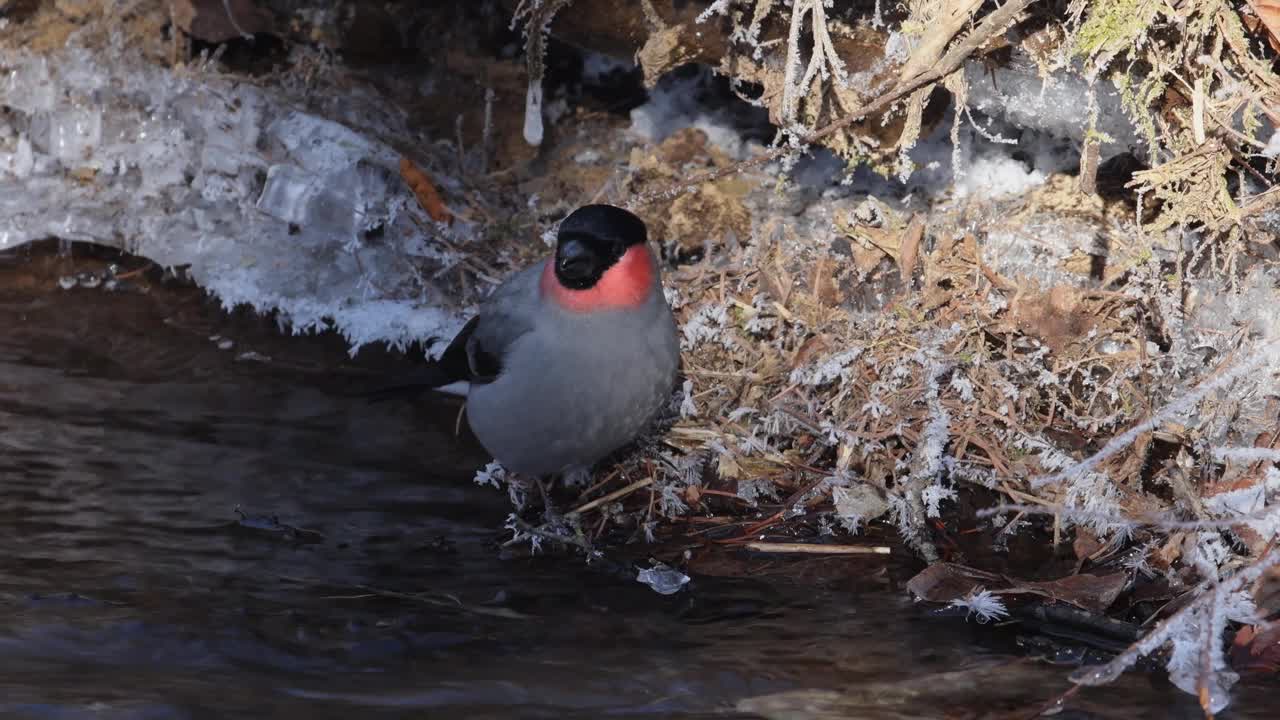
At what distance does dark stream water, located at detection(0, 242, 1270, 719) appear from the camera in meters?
2.77

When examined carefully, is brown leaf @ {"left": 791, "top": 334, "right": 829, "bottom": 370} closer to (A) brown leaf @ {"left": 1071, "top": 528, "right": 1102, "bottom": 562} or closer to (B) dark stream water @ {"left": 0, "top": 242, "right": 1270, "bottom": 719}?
(B) dark stream water @ {"left": 0, "top": 242, "right": 1270, "bottom": 719}

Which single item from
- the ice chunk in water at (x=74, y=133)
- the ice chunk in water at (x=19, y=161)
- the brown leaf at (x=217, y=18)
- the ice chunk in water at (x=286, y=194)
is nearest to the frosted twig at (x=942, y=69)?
the ice chunk in water at (x=286, y=194)

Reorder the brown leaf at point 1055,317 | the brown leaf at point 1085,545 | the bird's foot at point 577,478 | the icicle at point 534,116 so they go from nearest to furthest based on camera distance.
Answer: the brown leaf at point 1085,545 < the brown leaf at point 1055,317 < the bird's foot at point 577,478 < the icicle at point 534,116

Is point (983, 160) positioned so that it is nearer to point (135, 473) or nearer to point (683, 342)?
point (683, 342)

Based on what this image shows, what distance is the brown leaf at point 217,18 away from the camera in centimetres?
618

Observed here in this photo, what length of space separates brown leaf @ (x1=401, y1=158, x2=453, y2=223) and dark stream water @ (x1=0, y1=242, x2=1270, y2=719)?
3.50ft

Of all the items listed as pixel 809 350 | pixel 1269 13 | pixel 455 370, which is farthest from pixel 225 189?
pixel 1269 13

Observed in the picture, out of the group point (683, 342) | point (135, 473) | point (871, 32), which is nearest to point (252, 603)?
point (135, 473)

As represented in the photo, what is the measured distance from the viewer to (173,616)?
10.1 feet

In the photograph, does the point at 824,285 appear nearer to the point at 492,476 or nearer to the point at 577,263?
the point at 577,263

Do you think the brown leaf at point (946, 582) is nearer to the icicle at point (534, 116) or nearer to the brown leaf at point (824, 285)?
the brown leaf at point (824, 285)

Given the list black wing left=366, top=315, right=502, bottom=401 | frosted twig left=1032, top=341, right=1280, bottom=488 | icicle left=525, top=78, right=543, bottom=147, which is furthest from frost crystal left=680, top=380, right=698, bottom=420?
icicle left=525, top=78, right=543, bottom=147

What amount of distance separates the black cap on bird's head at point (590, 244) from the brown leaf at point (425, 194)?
5.78ft

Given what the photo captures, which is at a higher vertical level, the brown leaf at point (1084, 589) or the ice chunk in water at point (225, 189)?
the ice chunk in water at point (225, 189)
